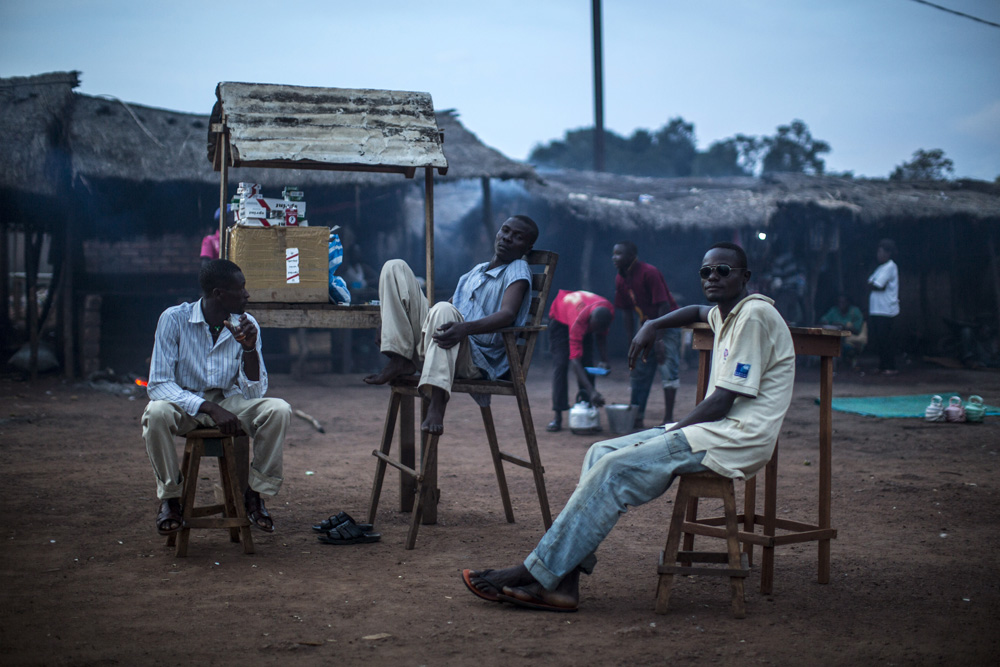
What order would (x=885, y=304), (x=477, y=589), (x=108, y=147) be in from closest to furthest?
(x=477, y=589)
(x=108, y=147)
(x=885, y=304)

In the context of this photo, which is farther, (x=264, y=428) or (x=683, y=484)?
(x=264, y=428)

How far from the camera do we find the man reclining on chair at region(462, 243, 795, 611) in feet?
10.2

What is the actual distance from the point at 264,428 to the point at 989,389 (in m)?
10.8

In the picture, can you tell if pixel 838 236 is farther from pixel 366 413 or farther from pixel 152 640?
pixel 152 640

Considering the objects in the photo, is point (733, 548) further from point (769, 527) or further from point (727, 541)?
point (769, 527)

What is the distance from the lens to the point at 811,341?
11.4ft

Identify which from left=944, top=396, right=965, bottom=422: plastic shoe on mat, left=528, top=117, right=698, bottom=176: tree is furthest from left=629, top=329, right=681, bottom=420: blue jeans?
left=528, top=117, right=698, bottom=176: tree

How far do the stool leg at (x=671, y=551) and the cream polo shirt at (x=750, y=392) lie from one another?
19 centimetres

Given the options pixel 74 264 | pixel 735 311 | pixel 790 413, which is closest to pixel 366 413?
pixel 790 413

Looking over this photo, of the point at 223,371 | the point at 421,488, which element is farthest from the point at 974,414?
the point at 223,371

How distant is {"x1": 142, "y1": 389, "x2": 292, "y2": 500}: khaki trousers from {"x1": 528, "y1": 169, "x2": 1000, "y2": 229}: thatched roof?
9858mm

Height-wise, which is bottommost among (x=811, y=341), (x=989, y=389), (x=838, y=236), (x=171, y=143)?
(x=989, y=389)

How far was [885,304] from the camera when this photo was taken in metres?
13.4

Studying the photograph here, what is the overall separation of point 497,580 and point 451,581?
407 mm
